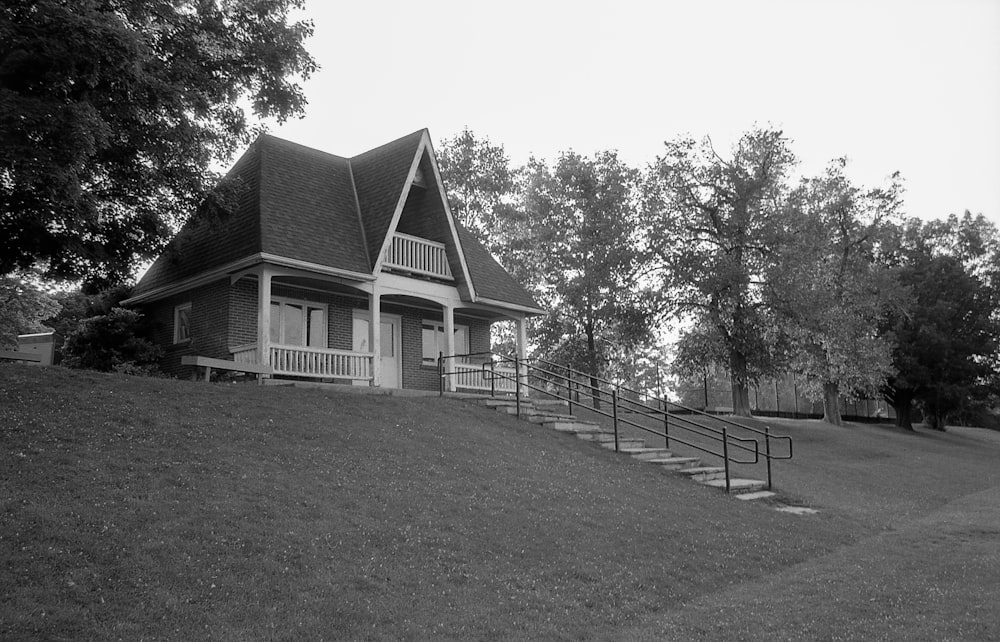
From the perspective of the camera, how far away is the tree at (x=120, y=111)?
13.3 m

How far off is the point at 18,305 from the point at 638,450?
24.8 m

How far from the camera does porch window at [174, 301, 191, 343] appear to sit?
895 inches

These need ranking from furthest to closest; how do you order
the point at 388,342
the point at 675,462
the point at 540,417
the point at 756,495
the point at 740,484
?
the point at 388,342
the point at 540,417
the point at 675,462
the point at 740,484
the point at 756,495

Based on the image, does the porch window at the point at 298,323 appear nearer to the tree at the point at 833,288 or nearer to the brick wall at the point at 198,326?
the brick wall at the point at 198,326

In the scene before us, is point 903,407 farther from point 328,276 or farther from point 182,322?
point 182,322

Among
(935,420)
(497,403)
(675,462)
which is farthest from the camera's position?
(935,420)

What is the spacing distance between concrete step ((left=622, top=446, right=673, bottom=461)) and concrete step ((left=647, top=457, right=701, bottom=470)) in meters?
0.23

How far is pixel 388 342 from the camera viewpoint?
81.5 ft

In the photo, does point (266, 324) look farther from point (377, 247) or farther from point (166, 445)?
point (166, 445)

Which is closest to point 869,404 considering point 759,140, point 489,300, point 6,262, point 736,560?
point 759,140

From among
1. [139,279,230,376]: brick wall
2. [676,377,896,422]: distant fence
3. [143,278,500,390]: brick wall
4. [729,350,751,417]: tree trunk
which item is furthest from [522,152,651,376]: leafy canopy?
[139,279,230,376]: brick wall

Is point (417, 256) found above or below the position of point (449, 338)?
above

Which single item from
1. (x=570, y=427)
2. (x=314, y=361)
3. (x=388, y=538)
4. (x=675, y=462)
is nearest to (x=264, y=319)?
(x=314, y=361)

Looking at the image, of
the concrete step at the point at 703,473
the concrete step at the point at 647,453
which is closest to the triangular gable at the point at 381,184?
the concrete step at the point at 647,453
